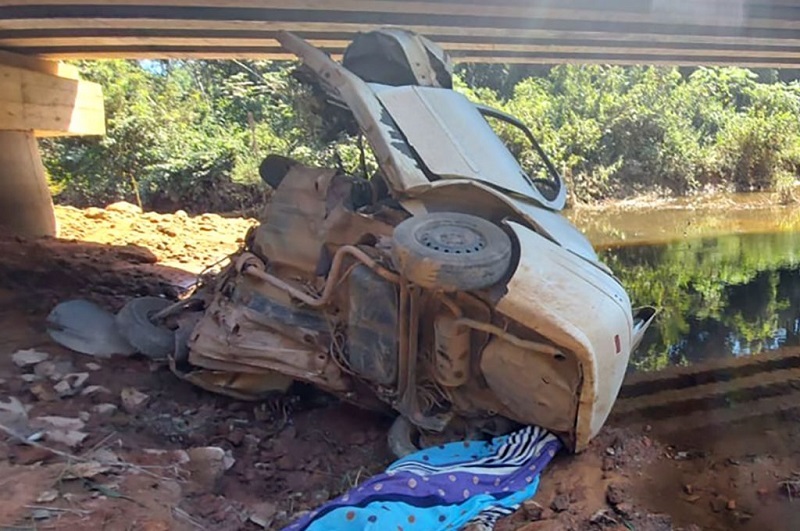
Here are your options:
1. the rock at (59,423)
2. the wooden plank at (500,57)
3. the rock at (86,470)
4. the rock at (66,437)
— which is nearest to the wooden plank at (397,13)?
the wooden plank at (500,57)

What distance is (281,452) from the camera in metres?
4.30

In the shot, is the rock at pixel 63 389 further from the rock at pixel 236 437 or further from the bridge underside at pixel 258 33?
the bridge underside at pixel 258 33

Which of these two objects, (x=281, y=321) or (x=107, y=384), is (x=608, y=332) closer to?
(x=281, y=321)

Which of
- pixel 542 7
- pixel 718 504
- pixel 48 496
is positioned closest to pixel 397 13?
pixel 542 7

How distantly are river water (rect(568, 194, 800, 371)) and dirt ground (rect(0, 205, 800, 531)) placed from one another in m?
0.59

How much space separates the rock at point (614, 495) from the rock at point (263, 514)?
1.81 metres

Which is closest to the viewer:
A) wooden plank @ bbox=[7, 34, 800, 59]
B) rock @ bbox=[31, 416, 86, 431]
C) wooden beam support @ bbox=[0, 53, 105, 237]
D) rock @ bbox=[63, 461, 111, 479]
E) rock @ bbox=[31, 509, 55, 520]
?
rock @ bbox=[31, 509, 55, 520]

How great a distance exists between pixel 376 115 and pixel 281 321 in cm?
150

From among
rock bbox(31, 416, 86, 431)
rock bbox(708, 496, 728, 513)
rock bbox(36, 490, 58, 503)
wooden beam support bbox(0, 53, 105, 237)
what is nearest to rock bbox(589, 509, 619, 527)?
rock bbox(708, 496, 728, 513)

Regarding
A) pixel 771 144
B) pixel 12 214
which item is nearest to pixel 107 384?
pixel 12 214

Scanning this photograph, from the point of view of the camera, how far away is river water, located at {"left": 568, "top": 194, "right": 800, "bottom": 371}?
6.62 metres

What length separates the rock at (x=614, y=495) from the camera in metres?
3.69

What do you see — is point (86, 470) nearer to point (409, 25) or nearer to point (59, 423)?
point (59, 423)

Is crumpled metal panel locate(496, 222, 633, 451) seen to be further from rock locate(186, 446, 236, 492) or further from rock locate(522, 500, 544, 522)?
rock locate(186, 446, 236, 492)
